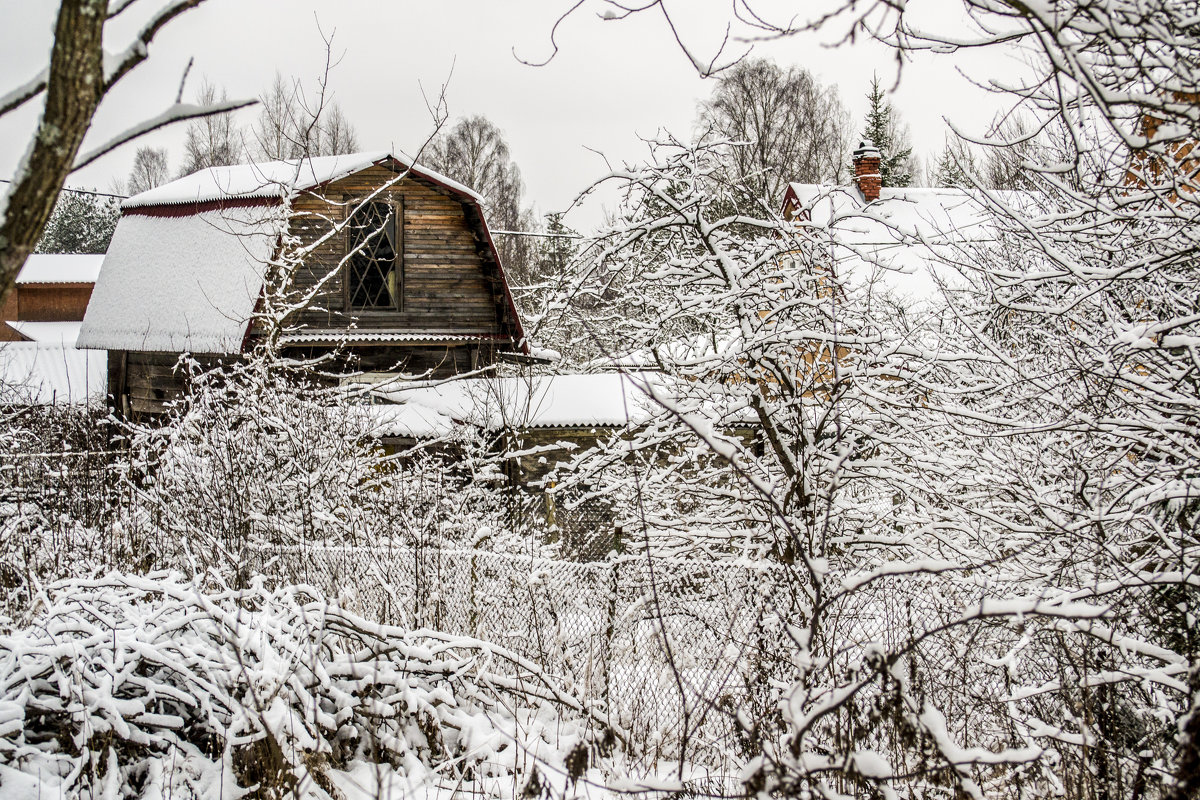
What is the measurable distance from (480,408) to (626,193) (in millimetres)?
6691

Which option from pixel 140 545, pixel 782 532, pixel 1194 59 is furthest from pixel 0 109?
pixel 140 545

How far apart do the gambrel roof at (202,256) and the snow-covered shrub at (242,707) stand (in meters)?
8.66

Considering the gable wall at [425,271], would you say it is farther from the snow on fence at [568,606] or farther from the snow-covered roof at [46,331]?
the snow-covered roof at [46,331]

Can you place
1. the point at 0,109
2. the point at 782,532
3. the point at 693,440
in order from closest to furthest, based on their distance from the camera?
the point at 0,109, the point at 782,532, the point at 693,440

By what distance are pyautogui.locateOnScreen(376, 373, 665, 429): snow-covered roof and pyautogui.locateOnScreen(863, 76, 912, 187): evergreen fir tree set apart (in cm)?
2519

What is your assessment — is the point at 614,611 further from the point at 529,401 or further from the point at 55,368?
the point at 55,368

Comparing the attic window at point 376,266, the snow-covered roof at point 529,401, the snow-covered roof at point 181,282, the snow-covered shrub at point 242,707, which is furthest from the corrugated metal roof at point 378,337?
the snow-covered shrub at point 242,707

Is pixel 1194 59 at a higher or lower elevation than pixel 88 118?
higher

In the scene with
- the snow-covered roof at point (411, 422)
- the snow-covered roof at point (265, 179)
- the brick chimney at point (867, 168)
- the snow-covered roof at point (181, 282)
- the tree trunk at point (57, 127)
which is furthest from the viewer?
the brick chimney at point (867, 168)

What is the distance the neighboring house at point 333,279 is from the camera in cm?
1384

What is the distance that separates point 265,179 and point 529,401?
18.1 feet

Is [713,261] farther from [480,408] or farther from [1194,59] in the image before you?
[480,408]

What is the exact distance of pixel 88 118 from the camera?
A: 72.1 inches

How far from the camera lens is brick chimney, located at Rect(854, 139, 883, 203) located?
21141 mm
